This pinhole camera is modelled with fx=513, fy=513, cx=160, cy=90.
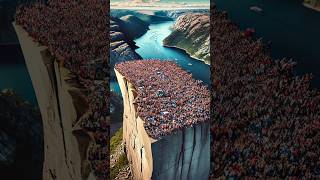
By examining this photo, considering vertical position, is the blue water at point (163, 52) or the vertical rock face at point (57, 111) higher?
the blue water at point (163, 52)

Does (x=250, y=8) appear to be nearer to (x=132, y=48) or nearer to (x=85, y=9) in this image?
(x=132, y=48)

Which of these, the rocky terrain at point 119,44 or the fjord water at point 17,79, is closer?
the fjord water at point 17,79

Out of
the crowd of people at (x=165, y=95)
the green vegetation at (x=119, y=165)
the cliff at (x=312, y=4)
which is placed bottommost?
the green vegetation at (x=119, y=165)

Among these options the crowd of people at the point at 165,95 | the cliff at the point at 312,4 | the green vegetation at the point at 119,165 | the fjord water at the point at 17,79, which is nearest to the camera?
the fjord water at the point at 17,79

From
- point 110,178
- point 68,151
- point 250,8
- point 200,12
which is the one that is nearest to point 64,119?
point 68,151

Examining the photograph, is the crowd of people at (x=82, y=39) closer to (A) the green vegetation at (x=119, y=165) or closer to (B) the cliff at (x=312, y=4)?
(A) the green vegetation at (x=119, y=165)

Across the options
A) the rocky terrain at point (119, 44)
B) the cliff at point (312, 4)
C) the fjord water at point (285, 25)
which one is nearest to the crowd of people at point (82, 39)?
the rocky terrain at point (119, 44)

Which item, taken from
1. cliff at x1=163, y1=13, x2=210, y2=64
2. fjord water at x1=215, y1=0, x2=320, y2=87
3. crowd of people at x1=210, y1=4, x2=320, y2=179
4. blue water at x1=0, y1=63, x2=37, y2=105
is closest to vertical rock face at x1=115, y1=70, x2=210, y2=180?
crowd of people at x1=210, y1=4, x2=320, y2=179
